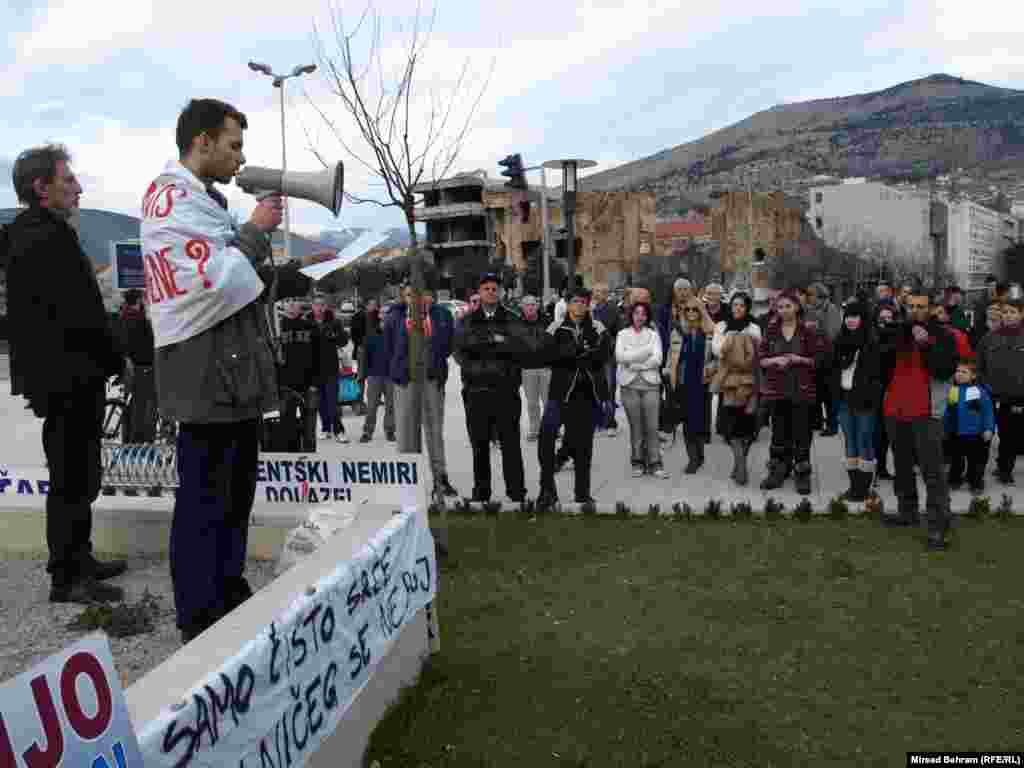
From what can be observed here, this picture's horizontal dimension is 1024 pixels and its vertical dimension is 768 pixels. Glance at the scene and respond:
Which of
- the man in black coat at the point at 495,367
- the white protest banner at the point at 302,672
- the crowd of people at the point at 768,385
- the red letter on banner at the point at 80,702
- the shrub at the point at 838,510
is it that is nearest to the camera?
the red letter on banner at the point at 80,702

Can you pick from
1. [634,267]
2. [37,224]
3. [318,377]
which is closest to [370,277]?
[634,267]

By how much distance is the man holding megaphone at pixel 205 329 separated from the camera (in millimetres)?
3418

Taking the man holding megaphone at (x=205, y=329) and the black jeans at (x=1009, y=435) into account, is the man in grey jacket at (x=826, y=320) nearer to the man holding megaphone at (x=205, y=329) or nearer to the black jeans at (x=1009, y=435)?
the black jeans at (x=1009, y=435)

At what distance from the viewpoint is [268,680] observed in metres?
2.72

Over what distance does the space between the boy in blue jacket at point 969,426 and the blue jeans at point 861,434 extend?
933mm

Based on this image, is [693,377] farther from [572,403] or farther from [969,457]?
[969,457]

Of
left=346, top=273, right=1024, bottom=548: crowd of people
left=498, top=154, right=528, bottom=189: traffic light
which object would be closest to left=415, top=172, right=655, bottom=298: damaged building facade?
left=498, top=154, right=528, bottom=189: traffic light

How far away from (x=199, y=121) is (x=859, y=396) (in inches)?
238

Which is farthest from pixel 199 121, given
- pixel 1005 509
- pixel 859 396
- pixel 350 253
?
pixel 1005 509

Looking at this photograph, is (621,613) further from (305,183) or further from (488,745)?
(305,183)

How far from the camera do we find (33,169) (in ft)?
14.8

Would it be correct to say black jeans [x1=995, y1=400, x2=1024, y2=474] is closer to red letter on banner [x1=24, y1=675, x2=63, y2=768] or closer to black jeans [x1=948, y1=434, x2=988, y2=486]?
black jeans [x1=948, y1=434, x2=988, y2=486]

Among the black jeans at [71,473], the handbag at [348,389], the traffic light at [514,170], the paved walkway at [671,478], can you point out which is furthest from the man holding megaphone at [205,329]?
the traffic light at [514,170]

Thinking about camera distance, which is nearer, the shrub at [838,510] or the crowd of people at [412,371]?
the crowd of people at [412,371]
